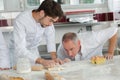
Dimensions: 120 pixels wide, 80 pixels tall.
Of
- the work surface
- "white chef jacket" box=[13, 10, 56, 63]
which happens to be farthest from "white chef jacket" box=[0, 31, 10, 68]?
the work surface

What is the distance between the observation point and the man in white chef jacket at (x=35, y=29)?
2.08m

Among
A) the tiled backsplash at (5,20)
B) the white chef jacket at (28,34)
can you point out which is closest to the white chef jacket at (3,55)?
the white chef jacket at (28,34)

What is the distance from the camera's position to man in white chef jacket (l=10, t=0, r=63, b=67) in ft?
6.82

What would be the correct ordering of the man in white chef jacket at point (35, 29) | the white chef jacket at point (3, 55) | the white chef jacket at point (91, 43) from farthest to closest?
the white chef jacket at point (91, 43) → the white chef jacket at point (3, 55) → the man in white chef jacket at point (35, 29)

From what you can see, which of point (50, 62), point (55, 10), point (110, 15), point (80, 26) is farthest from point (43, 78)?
point (110, 15)

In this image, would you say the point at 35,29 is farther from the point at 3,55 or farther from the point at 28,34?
the point at 3,55

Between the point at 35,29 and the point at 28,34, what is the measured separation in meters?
0.08

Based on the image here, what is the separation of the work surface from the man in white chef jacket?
0.16 metres

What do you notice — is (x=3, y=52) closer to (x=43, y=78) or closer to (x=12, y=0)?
(x=43, y=78)

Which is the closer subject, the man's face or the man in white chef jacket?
the man in white chef jacket

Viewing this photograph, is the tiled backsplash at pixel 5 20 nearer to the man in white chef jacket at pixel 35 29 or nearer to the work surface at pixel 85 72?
the man in white chef jacket at pixel 35 29

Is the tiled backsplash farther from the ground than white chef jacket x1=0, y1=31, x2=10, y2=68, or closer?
farther from the ground

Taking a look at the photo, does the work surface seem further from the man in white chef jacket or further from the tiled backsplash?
the tiled backsplash

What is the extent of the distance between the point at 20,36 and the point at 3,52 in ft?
0.70
